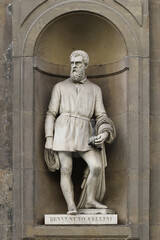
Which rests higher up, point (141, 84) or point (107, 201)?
point (141, 84)

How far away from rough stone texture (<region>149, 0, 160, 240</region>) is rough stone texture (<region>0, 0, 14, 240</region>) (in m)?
2.25

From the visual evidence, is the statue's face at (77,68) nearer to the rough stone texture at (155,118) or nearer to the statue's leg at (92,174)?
the rough stone texture at (155,118)

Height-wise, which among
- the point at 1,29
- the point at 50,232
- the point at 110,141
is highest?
the point at 1,29

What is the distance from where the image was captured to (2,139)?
76.2 feet

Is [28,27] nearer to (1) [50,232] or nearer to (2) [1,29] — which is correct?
(2) [1,29]

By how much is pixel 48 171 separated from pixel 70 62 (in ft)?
6.12

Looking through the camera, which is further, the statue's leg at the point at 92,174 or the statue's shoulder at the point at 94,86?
the statue's shoulder at the point at 94,86

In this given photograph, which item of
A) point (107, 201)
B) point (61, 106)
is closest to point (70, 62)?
point (61, 106)

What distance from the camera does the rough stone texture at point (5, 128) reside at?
75.3ft

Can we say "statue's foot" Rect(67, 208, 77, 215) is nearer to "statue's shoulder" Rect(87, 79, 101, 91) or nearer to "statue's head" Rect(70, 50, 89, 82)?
"statue's shoulder" Rect(87, 79, 101, 91)

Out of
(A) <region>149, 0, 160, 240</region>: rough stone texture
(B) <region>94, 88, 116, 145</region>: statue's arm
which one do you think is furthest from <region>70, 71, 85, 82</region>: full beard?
(A) <region>149, 0, 160, 240</region>: rough stone texture

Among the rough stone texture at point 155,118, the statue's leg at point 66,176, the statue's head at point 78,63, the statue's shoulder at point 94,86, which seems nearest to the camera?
the statue's leg at point 66,176

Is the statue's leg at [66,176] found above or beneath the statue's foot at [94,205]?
above

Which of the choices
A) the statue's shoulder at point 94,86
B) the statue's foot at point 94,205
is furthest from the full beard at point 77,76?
the statue's foot at point 94,205
